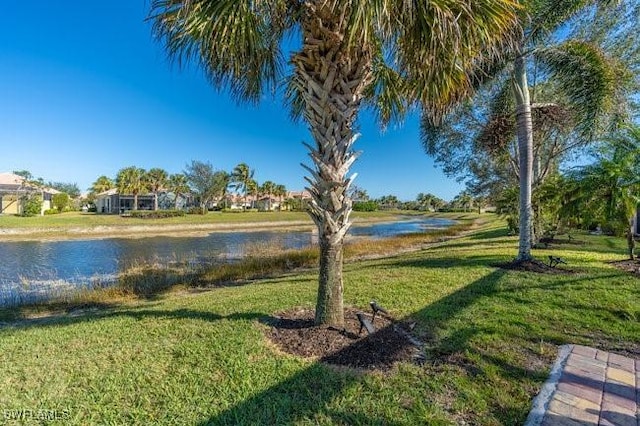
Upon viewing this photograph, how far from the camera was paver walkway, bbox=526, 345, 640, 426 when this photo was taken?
8.18 ft

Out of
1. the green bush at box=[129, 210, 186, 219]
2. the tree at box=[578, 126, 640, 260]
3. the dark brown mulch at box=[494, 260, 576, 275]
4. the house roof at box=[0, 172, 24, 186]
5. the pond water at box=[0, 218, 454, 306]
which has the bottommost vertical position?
the pond water at box=[0, 218, 454, 306]

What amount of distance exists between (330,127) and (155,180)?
57752mm

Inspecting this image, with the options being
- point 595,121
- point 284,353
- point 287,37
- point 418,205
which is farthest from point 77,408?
point 418,205

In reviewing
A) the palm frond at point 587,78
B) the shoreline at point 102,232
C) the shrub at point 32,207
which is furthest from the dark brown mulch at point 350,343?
the shrub at point 32,207

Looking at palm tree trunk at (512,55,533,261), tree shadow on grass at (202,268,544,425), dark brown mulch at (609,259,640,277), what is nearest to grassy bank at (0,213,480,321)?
tree shadow on grass at (202,268,544,425)

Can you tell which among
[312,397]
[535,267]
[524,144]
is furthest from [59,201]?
[312,397]

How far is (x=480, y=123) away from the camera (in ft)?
41.1

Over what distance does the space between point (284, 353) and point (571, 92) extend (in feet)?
26.9

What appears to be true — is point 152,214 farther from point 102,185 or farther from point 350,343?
point 350,343

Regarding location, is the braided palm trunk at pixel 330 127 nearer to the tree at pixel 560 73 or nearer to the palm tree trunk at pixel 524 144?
the tree at pixel 560 73

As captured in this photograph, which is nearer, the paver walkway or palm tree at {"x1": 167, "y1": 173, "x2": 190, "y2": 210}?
the paver walkway

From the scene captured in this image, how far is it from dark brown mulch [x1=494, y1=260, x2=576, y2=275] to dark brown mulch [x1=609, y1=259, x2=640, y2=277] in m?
1.20

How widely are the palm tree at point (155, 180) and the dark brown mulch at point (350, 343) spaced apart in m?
56.7

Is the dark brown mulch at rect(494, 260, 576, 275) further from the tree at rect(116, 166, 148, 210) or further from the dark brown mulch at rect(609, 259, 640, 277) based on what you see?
the tree at rect(116, 166, 148, 210)
